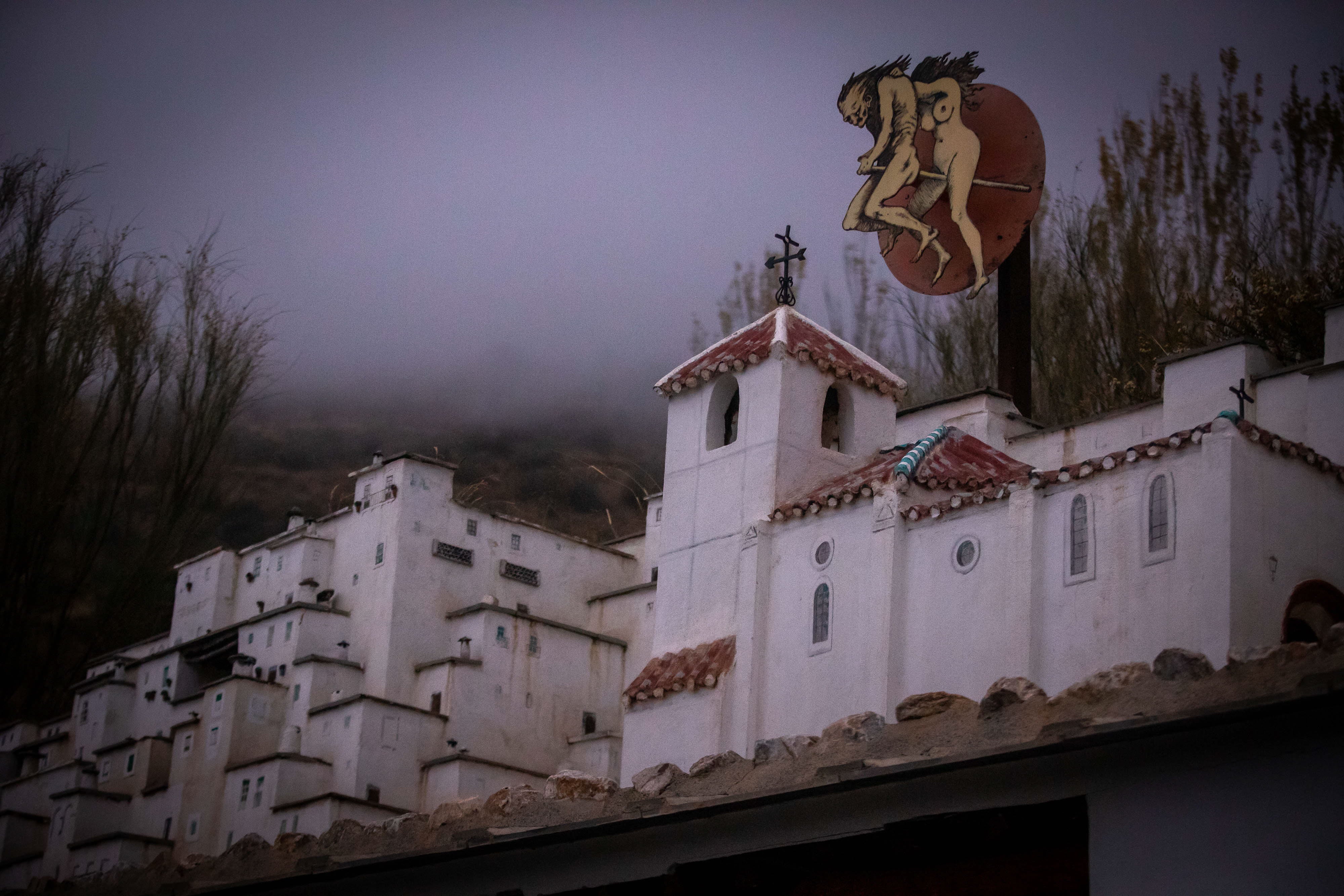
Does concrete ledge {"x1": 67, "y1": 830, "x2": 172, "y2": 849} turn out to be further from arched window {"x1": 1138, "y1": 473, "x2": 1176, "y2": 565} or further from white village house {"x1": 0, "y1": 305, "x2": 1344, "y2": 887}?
arched window {"x1": 1138, "y1": 473, "x2": 1176, "y2": 565}

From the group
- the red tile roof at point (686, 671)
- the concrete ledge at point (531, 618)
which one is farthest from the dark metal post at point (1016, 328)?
the concrete ledge at point (531, 618)

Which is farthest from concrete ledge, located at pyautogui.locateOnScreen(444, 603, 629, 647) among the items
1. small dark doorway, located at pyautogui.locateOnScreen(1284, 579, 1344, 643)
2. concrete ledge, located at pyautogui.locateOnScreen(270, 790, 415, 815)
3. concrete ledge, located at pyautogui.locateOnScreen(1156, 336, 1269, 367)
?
small dark doorway, located at pyautogui.locateOnScreen(1284, 579, 1344, 643)

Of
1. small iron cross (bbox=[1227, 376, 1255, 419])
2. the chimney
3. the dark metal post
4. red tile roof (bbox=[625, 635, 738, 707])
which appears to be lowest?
red tile roof (bbox=[625, 635, 738, 707])

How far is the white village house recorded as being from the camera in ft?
61.1

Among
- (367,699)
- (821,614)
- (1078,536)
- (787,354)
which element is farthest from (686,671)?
(367,699)

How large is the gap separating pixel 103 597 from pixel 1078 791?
41.5 m

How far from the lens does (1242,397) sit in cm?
2116

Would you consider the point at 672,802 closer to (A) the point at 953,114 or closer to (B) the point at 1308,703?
(B) the point at 1308,703

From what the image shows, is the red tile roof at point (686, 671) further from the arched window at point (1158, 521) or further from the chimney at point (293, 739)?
the chimney at point (293, 739)

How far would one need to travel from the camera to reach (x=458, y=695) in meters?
33.0

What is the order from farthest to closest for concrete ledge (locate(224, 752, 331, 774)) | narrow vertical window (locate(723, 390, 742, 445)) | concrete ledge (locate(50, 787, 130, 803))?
concrete ledge (locate(50, 787, 130, 803)), concrete ledge (locate(224, 752, 331, 774)), narrow vertical window (locate(723, 390, 742, 445))

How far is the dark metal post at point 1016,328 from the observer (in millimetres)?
26703

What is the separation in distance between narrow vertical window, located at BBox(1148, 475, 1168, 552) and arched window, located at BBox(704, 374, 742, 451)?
7320 mm

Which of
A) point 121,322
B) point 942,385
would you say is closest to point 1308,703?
point 942,385
